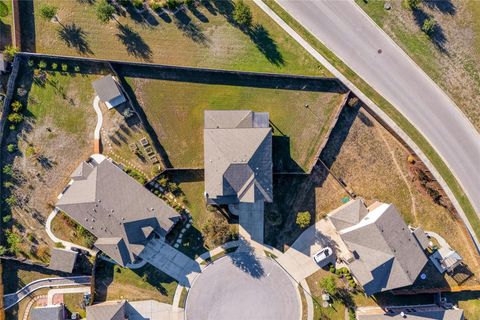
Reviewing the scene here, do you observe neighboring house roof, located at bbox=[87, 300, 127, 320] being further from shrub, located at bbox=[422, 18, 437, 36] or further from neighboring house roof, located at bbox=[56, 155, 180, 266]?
shrub, located at bbox=[422, 18, 437, 36]

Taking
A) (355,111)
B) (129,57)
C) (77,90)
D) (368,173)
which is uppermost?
(355,111)

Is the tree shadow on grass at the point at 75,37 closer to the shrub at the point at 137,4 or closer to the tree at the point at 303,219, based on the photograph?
the shrub at the point at 137,4

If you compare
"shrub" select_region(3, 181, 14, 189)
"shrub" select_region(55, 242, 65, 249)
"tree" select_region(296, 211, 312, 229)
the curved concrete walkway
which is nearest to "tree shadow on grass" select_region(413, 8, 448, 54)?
"tree" select_region(296, 211, 312, 229)

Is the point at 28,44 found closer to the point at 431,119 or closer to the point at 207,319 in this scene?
the point at 207,319

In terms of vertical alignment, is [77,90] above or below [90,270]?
above

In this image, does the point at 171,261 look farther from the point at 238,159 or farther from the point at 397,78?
the point at 397,78

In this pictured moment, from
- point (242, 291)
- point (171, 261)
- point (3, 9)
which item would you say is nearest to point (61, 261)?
point (171, 261)

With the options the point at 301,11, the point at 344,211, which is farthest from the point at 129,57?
the point at 344,211
